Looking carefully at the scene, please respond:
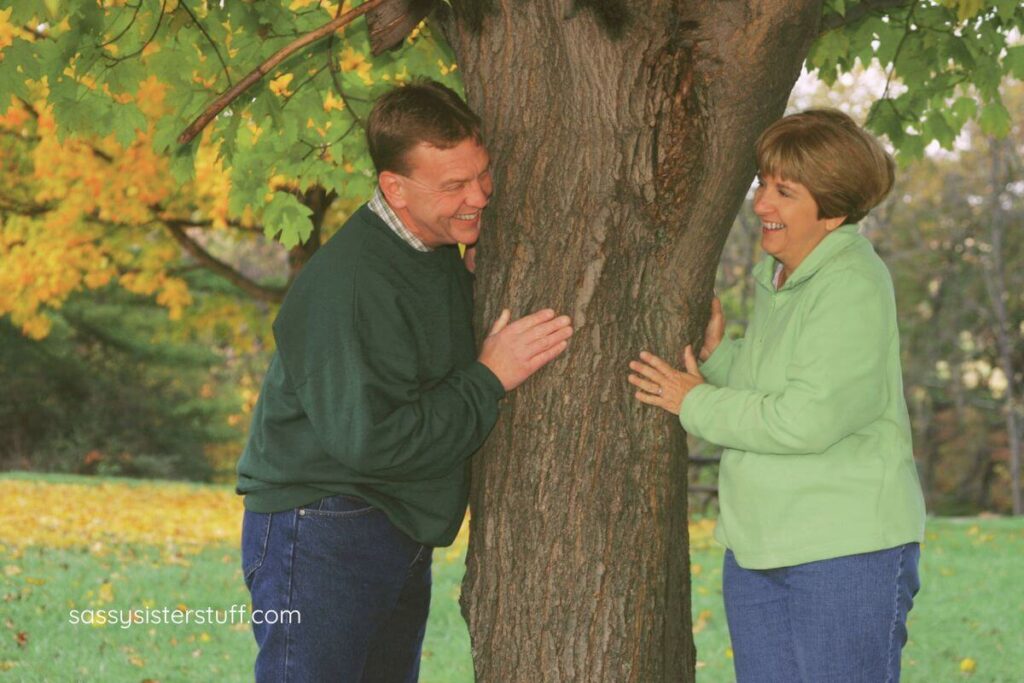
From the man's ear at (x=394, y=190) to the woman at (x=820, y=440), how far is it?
3.19 feet

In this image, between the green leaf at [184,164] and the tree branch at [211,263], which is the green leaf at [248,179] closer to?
the green leaf at [184,164]

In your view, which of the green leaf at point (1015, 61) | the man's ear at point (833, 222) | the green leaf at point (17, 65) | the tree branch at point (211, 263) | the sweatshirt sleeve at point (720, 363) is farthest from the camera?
the tree branch at point (211, 263)

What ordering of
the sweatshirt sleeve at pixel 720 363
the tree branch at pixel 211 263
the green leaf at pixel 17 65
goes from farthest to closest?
the tree branch at pixel 211 263 < the green leaf at pixel 17 65 < the sweatshirt sleeve at pixel 720 363

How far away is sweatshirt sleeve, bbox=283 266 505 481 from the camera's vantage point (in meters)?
2.86

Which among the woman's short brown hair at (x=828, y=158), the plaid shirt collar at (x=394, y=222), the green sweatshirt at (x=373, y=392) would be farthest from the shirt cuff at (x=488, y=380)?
the woman's short brown hair at (x=828, y=158)

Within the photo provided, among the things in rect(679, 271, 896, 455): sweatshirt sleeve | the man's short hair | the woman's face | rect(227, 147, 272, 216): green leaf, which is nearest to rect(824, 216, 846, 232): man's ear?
the woman's face

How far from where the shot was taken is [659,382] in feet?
10.5

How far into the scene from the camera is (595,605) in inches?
127

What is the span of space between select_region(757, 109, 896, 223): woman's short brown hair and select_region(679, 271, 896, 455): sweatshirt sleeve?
242mm

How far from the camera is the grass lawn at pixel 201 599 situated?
6.50m

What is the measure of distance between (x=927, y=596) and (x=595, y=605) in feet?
20.1

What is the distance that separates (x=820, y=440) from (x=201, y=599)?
6.28 metres

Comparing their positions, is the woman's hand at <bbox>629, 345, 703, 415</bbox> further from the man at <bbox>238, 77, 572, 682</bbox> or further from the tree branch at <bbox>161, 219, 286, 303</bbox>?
the tree branch at <bbox>161, 219, 286, 303</bbox>

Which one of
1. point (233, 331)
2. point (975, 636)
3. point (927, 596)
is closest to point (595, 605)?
point (975, 636)
